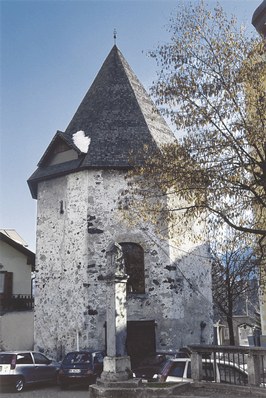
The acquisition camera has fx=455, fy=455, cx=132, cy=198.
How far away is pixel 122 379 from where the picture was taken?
32.4ft

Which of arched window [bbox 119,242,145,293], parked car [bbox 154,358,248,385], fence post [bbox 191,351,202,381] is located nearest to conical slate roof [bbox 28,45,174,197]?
arched window [bbox 119,242,145,293]

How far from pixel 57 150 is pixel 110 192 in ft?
12.2

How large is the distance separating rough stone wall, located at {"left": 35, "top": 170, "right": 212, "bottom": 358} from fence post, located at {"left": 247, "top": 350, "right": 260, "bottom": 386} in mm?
8230

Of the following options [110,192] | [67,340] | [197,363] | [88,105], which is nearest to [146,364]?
[197,363]

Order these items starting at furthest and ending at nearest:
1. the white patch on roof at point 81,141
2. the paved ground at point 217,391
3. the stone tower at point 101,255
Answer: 1. the white patch on roof at point 81,141
2. the stone tower at point 101,255
3. the paved ground at point 217,391

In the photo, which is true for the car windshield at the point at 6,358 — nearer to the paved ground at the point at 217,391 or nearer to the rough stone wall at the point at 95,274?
the rough stone wall at the point at 95,274

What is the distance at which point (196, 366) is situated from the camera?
10.3m

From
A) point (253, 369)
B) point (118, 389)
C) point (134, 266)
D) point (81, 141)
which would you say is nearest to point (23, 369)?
point (134, 266)

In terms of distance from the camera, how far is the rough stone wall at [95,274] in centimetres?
1731

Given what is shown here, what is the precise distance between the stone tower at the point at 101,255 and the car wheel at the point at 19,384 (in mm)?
2965

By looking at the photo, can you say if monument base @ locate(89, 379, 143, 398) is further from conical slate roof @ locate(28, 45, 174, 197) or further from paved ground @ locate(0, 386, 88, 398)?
conical slate roof @ locate(28, 45, 174, 197)

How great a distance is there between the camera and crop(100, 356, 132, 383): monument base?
985 centimetres

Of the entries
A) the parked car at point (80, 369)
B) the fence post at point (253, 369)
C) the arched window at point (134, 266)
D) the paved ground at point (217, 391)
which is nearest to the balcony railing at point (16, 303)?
the arched window at point (134, 266)

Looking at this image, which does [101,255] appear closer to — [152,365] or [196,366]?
[152,365]
